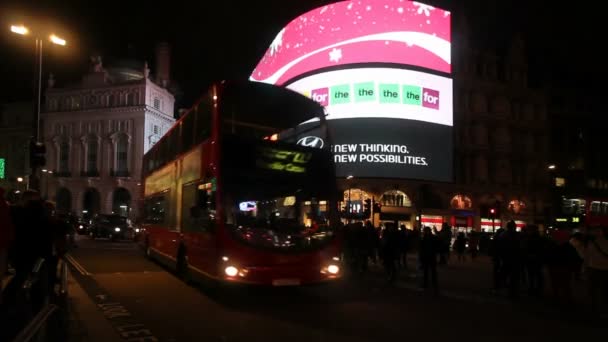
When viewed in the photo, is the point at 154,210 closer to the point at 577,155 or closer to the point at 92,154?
the point at 577,155

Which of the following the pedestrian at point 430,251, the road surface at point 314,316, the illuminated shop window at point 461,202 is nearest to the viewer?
the road surface at point 314,316

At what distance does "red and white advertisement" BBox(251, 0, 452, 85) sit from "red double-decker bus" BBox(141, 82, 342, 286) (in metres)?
31.4

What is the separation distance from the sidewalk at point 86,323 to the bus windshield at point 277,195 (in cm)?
278

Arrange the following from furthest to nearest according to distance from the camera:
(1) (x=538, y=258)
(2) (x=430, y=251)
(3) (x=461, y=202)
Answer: (3) (x=461, y=202) → (2) (x=430, y=251) → (1) (x=538, y=258)

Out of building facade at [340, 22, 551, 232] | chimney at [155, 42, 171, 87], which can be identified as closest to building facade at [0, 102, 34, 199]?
chimney at [155, 42, 171, 87]

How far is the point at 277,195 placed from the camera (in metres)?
10.5

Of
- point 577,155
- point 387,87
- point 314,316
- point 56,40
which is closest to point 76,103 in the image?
point 387,87

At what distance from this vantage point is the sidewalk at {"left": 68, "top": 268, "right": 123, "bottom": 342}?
7309mm

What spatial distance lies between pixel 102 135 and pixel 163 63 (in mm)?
14388

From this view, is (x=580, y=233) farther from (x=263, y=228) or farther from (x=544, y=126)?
(x=544, y=126)

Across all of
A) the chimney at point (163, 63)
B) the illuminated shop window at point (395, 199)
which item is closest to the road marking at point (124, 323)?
the illuminated shop window at point (395, 199)

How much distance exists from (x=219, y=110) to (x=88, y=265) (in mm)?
9193

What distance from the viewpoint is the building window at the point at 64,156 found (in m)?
73.1

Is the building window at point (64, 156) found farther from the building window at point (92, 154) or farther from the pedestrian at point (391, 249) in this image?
the pedestrian at point (391, 249)
